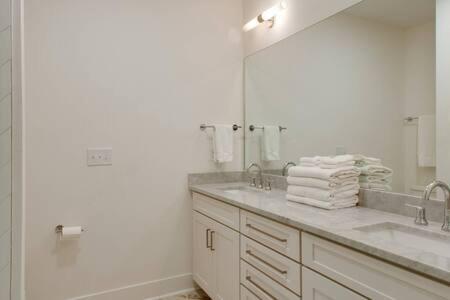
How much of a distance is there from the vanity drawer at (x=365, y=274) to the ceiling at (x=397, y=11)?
1.15m

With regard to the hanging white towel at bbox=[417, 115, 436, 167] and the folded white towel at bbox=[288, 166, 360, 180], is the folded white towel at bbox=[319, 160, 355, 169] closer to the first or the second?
the folded white towel at bbox=[288, 166, 360, 180]

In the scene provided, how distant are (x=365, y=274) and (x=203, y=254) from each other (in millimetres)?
1422

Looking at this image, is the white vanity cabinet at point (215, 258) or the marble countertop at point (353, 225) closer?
the marble countertop at point (353, 225)

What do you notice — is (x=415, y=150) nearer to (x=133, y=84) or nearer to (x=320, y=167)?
(x=320, y=167)

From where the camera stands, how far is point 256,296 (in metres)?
1.56

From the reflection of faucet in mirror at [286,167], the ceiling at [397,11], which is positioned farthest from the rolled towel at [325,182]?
the ceiling at [397,11]

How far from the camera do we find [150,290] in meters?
2.29

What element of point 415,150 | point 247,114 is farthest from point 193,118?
point 415,150
